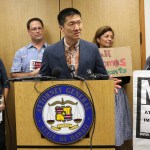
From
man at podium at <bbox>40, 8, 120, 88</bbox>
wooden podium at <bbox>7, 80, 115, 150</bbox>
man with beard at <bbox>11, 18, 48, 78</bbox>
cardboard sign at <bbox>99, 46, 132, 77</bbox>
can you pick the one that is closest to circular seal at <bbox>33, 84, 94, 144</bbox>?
wooden podium at <bbox>7, 80, 115, 150</bbox>

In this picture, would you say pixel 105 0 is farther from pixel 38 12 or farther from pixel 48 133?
pixel 48 133

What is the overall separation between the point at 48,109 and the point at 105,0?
222cm

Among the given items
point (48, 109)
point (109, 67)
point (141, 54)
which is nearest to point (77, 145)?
point (48, 109)

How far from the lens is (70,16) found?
79.8 inches

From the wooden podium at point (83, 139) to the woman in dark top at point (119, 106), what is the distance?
147 cm

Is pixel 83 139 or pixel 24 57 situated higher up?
pixel 24 57

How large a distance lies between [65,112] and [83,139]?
0.17 meters

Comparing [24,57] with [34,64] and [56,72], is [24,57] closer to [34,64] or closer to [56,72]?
[34,64]

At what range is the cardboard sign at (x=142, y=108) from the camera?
5.75ft

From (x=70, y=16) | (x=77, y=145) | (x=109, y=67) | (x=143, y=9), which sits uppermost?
(x=143, y=9)

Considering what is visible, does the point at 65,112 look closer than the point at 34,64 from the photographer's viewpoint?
Yes

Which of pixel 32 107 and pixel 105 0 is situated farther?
pixel 105 0

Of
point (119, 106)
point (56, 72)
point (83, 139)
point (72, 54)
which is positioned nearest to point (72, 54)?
point (72, 54)

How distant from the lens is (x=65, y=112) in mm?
1396
